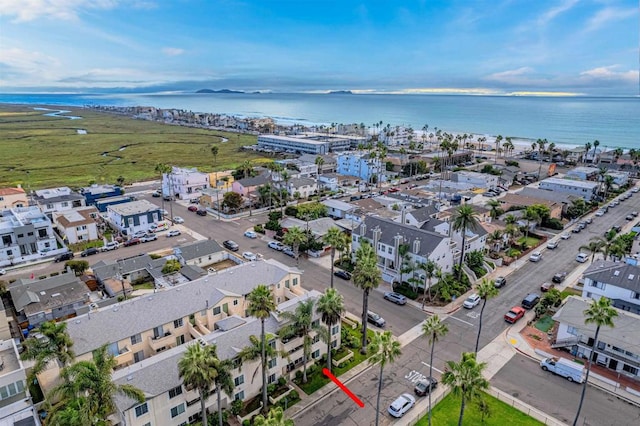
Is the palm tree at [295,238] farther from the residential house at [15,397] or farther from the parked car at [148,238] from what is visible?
the residential house at [15,397]

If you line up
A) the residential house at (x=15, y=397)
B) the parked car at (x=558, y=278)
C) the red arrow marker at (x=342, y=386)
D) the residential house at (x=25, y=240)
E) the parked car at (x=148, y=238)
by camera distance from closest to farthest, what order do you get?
the residential house at (x=15, y=397)
the red arrow marker at (x=342, y=386)
the parked car at (x=558, y=278)
the residential house at (x=25, y=240)
the parked car at (x=148, y=238)

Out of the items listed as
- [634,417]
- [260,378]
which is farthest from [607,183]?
[260,378]

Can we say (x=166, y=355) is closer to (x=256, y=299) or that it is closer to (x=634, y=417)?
(x=256, y=299)

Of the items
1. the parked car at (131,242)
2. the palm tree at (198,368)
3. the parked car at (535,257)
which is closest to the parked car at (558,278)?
the parked car at (535,257)

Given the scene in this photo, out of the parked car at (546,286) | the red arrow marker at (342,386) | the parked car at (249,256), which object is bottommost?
the red arrow marker at (342,386)

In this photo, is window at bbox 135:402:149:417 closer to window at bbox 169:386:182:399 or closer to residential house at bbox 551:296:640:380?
window at bbox 169:386:182:399

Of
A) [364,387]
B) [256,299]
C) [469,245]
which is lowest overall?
[364,387]

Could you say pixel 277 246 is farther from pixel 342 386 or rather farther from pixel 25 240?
pixel 25 240

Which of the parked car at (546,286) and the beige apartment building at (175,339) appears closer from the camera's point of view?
the beige apartment building at (175,339)
